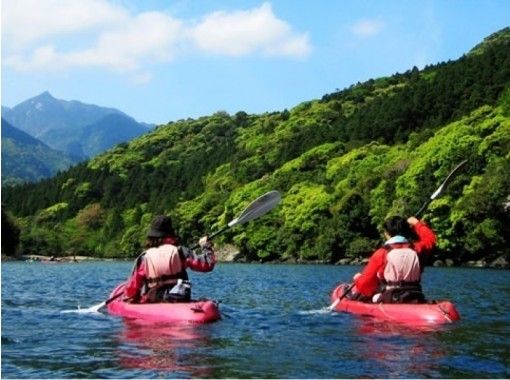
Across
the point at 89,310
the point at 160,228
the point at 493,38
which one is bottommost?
the point at 89,310

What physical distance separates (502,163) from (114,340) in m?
53.8

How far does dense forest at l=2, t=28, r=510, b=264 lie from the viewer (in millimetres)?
65688

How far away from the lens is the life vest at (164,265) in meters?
15.1

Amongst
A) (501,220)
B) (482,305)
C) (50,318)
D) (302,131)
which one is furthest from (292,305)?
(302,131)

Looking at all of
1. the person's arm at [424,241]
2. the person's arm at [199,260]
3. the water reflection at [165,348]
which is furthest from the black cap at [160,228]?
the person's arm at [424,241]

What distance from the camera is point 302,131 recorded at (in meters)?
127

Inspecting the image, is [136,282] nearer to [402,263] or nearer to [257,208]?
[257,208]

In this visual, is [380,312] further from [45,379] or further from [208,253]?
[45,379]

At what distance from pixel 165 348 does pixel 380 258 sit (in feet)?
17.1

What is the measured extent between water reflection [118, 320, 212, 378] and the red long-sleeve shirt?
12.1 feet

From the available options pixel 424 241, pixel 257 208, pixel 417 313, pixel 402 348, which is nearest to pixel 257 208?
pixel 257 208

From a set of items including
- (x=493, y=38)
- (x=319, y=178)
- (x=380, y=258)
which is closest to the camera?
(x=380, y=258)

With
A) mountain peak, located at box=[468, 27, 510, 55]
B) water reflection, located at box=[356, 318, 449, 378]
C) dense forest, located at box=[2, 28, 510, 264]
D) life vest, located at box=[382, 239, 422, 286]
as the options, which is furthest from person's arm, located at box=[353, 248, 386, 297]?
mountain peak, located at box=[468, 27, 510, 55]

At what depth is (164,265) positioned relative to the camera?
15172mm
